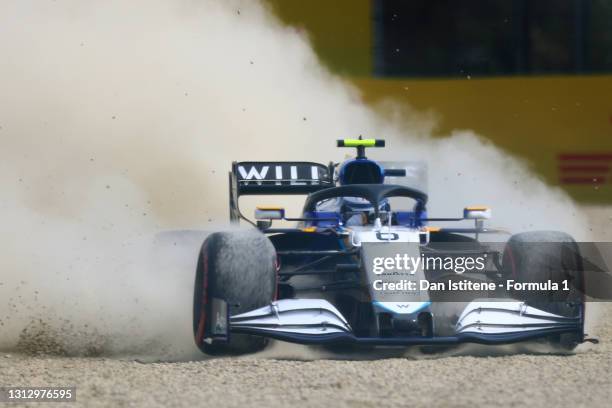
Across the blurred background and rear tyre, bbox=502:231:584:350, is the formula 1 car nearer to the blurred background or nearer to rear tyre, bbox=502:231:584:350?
rear tyre, bbox=502:231:584:350

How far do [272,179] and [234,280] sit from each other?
283cm

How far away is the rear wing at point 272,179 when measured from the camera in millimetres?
10570

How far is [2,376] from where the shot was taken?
741cm

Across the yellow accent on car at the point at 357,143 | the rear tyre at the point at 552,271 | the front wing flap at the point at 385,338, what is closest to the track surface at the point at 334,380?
the front wing flap at the point at 385,338

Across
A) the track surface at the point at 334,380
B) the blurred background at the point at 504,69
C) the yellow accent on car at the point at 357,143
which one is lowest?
the track surface at the point at 334,380

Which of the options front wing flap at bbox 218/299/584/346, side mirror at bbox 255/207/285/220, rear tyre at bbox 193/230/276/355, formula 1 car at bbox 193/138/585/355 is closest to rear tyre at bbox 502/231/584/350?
formula 1 car at bbox 193/138/585/355

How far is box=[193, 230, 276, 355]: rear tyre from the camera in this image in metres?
7.95

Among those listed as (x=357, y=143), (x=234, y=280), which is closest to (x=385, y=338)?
(x=234, y=280)

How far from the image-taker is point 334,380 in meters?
7.02

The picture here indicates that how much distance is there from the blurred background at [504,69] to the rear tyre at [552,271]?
7.05m

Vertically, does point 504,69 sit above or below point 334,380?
above

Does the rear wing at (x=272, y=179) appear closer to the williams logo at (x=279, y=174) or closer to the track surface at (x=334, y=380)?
the williams logo at (x=279, y=174)

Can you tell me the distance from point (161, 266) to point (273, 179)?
4.67 ft

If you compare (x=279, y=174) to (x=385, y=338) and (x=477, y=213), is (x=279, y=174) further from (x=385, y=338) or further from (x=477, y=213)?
(x=385, y=338)
